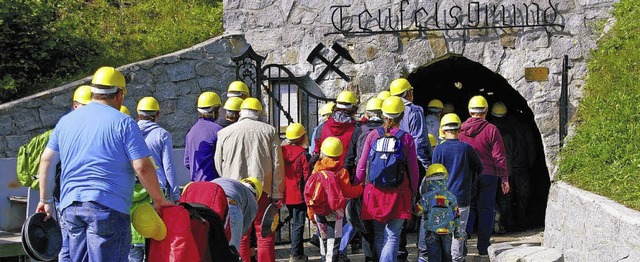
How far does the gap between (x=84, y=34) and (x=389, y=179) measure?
5928 mm

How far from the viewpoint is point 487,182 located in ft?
31.3

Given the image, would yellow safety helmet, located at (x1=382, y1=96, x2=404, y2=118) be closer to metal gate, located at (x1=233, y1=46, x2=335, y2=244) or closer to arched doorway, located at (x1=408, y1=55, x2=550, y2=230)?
metal gate, located at (x1=233, y1=46, x2=335, y2=244)

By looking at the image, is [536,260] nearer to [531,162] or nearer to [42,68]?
[531,162]

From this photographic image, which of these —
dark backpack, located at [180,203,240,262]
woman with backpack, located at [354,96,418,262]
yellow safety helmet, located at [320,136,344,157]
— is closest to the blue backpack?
woman with backpack, located at [354,96,418,262]

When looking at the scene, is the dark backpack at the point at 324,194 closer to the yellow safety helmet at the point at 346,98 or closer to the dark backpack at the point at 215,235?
the yellow safety helmet at the point at 346,98

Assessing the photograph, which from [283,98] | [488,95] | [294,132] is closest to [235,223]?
[294,132]

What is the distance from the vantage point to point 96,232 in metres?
5.54

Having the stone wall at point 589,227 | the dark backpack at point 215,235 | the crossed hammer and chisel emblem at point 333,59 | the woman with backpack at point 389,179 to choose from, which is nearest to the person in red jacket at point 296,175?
the woman with backpack at point 389,179

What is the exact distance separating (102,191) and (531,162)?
791 centimetres

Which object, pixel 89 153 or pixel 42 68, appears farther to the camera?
pixel 42 68

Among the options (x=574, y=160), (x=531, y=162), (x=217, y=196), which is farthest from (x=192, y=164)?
(x=531, y=162)

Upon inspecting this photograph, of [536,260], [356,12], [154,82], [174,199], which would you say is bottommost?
[536,260]

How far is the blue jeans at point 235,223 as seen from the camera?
618 cm

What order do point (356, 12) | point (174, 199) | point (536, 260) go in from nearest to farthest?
point (174, 199) → point (536, 260) → point (356, 12)
